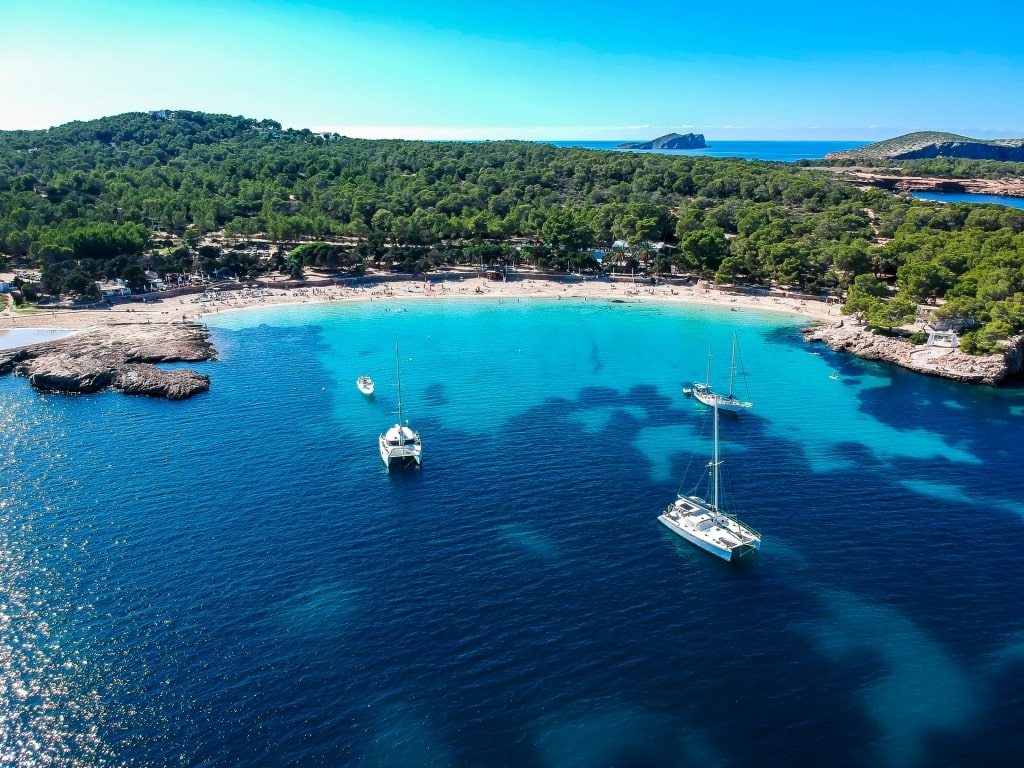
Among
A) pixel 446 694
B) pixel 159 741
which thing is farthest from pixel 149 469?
pixel 446 694

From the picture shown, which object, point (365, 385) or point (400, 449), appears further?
point (365, 385)

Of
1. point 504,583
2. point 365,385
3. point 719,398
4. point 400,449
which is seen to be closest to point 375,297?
point 365,385

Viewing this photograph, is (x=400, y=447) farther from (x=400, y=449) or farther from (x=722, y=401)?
(x=722, y=401)

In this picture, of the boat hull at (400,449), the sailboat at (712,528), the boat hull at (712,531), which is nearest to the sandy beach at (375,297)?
the boat hull at (400,449)

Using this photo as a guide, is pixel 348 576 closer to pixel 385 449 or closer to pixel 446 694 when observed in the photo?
pixel 446 694

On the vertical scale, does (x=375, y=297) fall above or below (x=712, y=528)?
above

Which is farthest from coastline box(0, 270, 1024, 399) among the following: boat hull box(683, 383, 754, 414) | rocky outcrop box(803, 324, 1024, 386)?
boat hull box(683, 383, 754, 414)

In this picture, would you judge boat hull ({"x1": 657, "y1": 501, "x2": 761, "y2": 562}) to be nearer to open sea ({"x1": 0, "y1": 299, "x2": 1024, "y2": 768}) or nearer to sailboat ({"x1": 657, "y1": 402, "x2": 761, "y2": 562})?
sailboat ({"x1": 657, "y1": 402, "x2": 761, "y2": 562})
